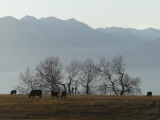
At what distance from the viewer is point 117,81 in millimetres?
91312

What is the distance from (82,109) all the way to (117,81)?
156 feet

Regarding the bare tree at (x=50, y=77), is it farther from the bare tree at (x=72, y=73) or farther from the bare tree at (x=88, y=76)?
the bare tree at (x=88, y=76)

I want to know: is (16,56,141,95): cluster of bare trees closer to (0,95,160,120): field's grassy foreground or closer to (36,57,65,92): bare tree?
(36,57,65,92): bare tree

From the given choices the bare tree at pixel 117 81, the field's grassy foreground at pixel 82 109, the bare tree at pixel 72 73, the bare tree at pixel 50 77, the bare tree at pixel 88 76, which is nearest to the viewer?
the field's grassy foreground at pixel 82 109

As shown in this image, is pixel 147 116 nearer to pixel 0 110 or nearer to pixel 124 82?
pixel 0 110

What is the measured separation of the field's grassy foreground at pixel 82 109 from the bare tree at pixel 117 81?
37.5 m

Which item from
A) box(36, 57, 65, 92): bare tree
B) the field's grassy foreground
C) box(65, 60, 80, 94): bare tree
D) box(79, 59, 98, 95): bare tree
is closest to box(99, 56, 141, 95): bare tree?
box(79, 59, 98, 95): bare tree

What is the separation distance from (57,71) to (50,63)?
4.26 meters

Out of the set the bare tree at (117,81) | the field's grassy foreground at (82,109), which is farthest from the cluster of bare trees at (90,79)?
the field's grassy foreground at (82,109)

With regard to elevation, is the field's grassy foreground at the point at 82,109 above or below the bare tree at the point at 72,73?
below

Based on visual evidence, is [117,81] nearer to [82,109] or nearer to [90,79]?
[90,79]

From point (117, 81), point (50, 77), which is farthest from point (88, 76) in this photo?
point (50, 77)

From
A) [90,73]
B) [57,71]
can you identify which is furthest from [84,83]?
[57,71]

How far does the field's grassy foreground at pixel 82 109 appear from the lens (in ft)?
137
